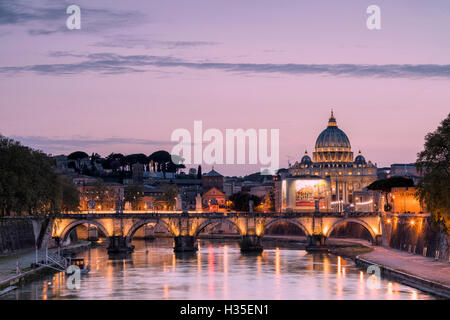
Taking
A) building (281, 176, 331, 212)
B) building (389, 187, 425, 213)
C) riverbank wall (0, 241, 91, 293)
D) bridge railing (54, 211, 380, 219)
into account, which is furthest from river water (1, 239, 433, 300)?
building (281, 176, 331, 212)

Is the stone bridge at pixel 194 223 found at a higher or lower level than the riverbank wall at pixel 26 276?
higher

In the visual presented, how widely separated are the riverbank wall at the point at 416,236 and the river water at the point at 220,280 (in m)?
7.04

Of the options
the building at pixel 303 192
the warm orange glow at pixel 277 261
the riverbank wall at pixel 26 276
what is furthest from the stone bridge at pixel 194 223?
the building at pixel 303 192

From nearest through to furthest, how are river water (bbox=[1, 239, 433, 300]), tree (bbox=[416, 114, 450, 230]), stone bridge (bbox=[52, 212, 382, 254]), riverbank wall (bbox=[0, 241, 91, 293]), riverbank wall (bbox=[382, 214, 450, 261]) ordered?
riverbank wall (bbox=[0, 241, 91, 293]) < river water (bbox=[1, 239, 433, 300]) < tree (bbox=[416, 114, 450, 230]) < riverbank wall (bbox=[382, 214, 450, 261]) < stone bridge (bbox=[52, 212, 382, 254])

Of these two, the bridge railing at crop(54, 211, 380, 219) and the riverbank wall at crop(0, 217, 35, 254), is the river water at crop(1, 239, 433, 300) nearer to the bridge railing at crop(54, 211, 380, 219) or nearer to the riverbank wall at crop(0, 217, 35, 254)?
the riverbank wall at crop(0, 217, 35, 254)

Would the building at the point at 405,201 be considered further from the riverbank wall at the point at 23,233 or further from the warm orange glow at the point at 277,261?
the riverbank wall at the point at 23,233

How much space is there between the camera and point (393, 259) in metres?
87.2

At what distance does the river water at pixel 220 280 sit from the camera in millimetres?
66000

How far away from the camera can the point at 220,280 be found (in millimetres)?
77125

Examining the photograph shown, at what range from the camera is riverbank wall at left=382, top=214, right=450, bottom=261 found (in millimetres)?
82688

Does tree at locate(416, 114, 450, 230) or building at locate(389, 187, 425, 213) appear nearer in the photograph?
tree at locate(416, 114, 450, 230)

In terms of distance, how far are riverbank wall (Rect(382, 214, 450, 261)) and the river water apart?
23.1ft

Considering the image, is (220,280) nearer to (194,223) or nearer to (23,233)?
(23,233)
